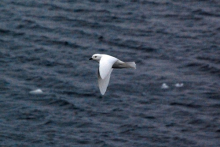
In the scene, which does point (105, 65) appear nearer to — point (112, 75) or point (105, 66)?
point (105, 66)

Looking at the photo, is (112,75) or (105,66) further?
(112,75)

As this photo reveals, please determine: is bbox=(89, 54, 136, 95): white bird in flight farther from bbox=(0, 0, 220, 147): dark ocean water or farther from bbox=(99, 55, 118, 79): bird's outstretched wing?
bbox=(0, 0, 220, 147): dark ocean water

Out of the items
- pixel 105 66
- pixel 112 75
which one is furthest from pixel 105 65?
pixel 112 75

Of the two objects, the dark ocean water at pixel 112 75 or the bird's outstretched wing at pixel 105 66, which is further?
the dark ocean water at pixel 112 75

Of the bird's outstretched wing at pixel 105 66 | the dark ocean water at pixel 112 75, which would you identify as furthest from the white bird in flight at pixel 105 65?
the dark ocean water at pixel 112 75

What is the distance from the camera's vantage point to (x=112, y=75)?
1268 inches

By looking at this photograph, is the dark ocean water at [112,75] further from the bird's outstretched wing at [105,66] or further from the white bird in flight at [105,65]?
the bird's outstretched wing at [105,66]

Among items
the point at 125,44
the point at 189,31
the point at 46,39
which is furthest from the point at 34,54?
the point at 189,31

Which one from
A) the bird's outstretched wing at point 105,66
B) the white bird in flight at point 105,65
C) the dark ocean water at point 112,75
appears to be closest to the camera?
the bird's outstretched wing at point 105,66

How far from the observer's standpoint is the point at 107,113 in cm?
2988

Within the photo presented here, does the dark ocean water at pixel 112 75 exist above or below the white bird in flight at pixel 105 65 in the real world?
below

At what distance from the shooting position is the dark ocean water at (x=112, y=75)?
Answer: 28.7 metres

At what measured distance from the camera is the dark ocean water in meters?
28.7

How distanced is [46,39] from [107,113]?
247 inches
